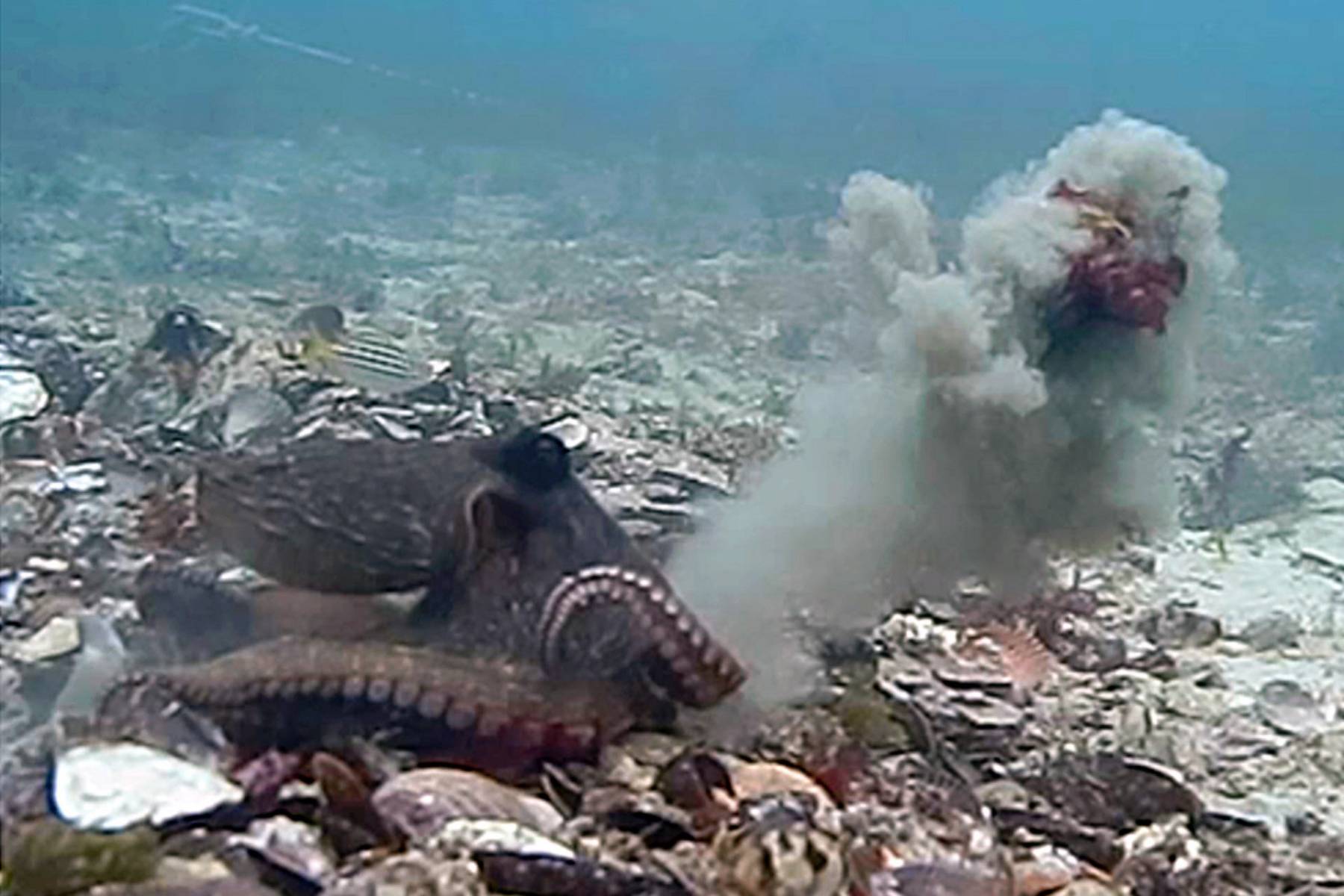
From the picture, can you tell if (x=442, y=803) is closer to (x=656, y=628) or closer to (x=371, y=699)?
(x=371, y=699)

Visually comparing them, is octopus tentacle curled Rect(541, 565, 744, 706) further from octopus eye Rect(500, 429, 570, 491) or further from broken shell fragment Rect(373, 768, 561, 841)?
broken shell fragment Rect(373, 768, 561, 841)

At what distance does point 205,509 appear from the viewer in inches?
231

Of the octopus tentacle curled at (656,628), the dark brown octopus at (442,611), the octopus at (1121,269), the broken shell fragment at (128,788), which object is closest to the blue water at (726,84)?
the octopus at (1121,269)

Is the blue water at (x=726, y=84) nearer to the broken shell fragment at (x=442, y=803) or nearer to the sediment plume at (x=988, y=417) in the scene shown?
the sediment plume at (x=988, y=417)

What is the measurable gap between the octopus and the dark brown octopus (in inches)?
91.4

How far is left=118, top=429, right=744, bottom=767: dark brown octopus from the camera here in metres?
4.81

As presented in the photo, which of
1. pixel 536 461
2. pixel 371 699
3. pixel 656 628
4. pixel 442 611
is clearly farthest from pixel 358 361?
pixel 371 699

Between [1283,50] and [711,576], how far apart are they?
154573 millimetres

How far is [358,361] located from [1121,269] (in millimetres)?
6143

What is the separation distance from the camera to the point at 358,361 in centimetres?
1166

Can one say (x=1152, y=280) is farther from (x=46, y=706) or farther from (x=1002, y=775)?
(x=46, y=706)

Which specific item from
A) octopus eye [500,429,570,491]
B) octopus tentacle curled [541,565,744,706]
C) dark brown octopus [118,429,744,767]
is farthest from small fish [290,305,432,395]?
octopus tentacle curled [541,565,744,706]

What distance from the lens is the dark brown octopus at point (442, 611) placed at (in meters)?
4.81

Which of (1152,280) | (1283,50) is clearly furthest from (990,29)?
(1152,280)
